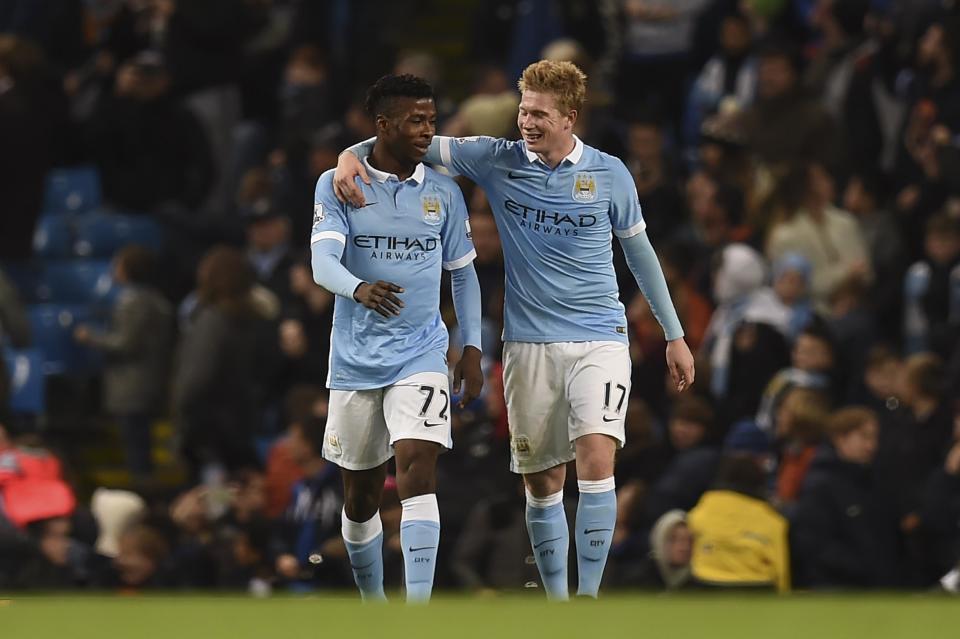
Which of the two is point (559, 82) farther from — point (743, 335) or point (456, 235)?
point (743, 335)

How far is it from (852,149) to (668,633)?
8.50 metres

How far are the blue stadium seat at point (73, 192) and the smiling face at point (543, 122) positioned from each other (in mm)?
8810

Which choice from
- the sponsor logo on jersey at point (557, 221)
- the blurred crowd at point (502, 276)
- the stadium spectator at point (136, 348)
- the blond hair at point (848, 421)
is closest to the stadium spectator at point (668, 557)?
the blurred crowd at point (502, 276)

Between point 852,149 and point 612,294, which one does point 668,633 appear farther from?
point 852,149

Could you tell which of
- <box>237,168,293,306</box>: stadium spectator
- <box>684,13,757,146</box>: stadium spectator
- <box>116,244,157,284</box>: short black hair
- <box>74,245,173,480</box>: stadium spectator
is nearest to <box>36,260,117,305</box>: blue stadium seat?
<box>74,245,173,480</box>: stadium spectator

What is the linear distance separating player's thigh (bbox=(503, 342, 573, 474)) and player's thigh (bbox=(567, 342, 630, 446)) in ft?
0.35

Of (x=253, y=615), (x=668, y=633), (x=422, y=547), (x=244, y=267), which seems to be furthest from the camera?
(x=244, y=267)

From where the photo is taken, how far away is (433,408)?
9.27 m

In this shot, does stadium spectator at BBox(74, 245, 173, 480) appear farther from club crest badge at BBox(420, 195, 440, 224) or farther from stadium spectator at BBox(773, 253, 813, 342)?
club crest badge at BBox(420, 195, 440, 224)

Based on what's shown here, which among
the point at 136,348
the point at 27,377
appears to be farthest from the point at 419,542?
the point at 27,377

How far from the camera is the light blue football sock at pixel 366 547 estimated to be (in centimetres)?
974

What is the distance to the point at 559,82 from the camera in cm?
934

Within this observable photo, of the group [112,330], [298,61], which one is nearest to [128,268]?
[112,330]

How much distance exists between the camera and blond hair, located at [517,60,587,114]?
30.7ft
